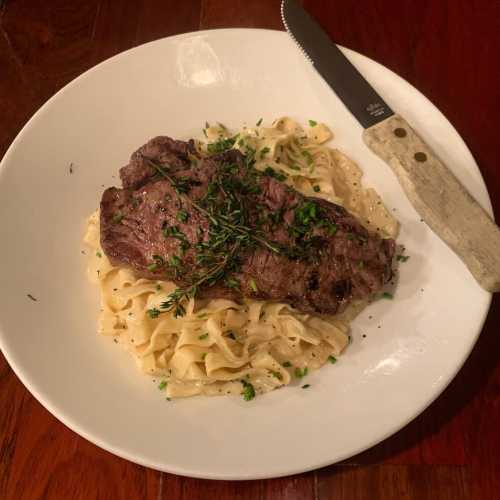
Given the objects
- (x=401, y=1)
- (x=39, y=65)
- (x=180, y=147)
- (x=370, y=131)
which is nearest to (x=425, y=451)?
(x=370, y=131)

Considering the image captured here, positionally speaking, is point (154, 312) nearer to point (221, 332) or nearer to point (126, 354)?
point (126, 354)

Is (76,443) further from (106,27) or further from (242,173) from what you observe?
(106,27)

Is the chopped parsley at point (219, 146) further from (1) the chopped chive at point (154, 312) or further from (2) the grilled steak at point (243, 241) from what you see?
(1) the chopped chive at point (154, 312)

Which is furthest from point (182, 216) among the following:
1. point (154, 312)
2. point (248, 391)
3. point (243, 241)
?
point (248, 391)

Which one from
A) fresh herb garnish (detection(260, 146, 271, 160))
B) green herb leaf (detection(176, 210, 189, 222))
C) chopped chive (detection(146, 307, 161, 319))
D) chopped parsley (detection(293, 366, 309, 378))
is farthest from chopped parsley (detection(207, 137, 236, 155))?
chopped parsley (detection(293, 366, 309, 378))

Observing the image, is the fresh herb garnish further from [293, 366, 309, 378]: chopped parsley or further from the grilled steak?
[293, 366, 309, 378]: chopped parsley

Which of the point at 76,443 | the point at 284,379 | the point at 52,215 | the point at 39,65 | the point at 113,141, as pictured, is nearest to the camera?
the point at 284,379

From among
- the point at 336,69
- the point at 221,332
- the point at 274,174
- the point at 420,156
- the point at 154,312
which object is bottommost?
the point at 221,332
